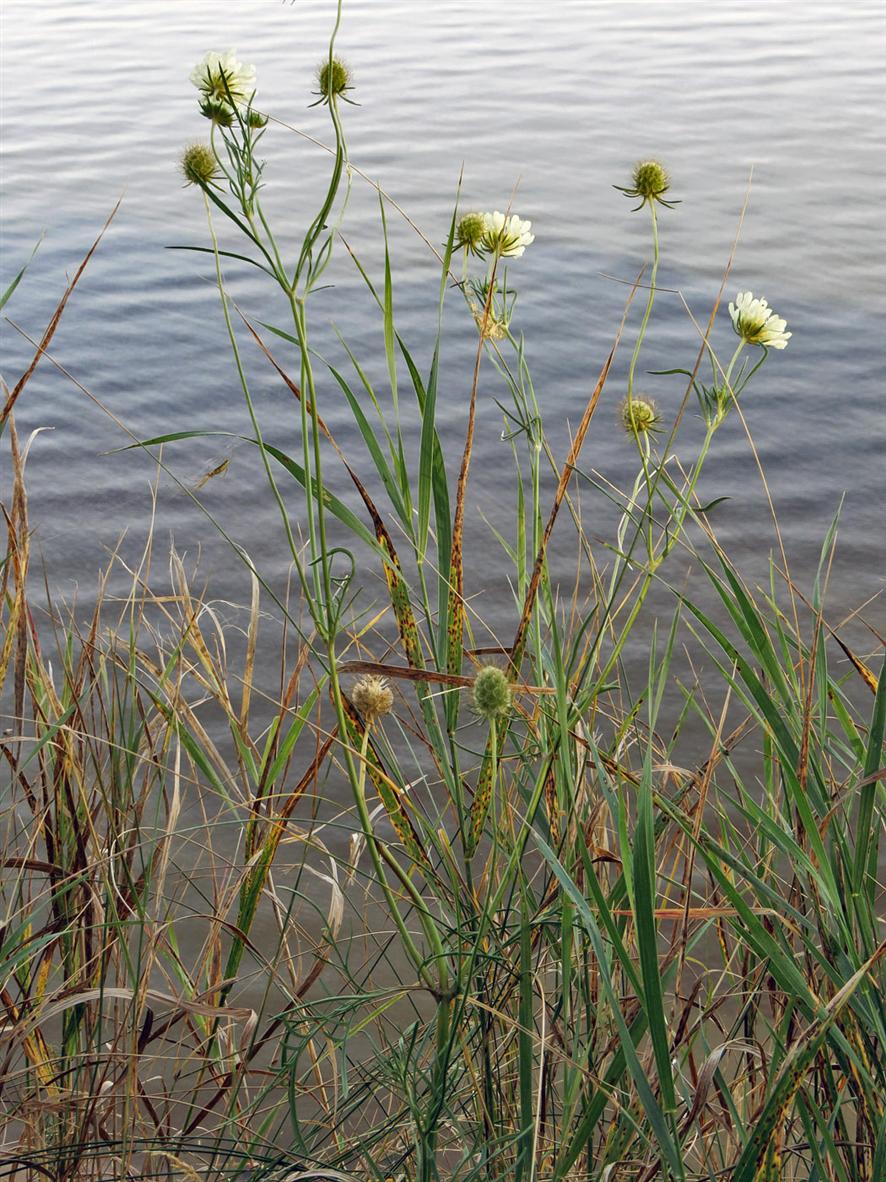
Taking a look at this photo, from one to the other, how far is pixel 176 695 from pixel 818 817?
2.18 ft

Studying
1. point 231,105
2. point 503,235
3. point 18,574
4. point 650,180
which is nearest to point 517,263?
point 650,180

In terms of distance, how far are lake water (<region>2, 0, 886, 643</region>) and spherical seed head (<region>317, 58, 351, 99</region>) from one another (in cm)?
75

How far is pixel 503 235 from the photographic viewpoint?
4.21 ft

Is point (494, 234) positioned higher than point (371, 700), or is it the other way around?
point (494, 234)

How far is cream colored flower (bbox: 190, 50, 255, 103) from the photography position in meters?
1.05

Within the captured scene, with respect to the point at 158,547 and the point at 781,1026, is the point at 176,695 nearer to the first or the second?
the point at 781,1026

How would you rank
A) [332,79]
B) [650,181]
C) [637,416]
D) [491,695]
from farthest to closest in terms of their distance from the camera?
[650,181], [637,416], [332,79], [491,695]

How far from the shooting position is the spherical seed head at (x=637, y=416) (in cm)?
126

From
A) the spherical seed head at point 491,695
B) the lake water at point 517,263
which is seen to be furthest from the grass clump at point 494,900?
the lake water at point 517,263

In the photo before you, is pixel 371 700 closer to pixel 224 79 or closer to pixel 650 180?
pixel 224 79

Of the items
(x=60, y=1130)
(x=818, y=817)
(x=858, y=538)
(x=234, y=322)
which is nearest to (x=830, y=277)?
(x=858, y=538)

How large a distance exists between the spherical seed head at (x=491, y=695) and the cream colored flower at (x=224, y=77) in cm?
53

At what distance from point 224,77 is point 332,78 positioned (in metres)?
0.11

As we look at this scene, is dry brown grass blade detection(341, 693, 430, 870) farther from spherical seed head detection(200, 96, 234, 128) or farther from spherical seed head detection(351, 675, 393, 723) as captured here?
spherical seed head detection(200, 96, 234, 128)
